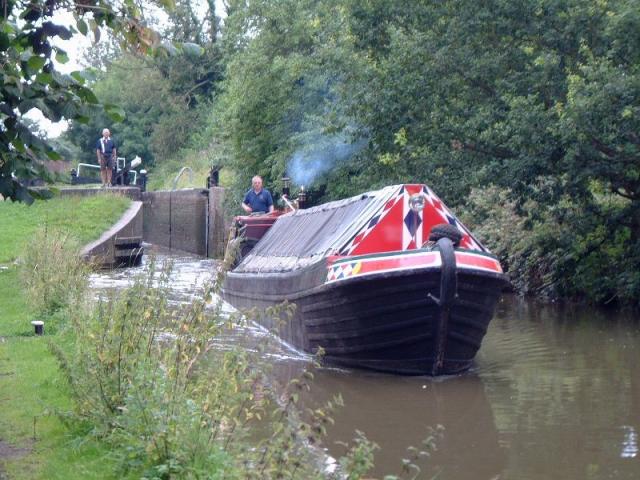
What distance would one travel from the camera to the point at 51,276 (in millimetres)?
12930

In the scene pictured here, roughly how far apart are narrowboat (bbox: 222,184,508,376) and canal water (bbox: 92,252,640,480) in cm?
31

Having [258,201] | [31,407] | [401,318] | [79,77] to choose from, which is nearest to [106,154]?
[258,201]

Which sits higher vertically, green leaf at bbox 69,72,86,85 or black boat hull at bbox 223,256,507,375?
green leaf at bbox 69,72,86,85

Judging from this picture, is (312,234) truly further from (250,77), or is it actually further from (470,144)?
(250,77)

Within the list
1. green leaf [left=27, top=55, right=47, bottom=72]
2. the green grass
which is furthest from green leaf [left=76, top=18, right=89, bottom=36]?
the green grass

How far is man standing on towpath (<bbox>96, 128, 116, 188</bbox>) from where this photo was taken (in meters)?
30.5

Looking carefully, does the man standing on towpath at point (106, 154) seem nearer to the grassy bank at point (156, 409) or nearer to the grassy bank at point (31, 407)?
the grassy bank at point (31, 407)

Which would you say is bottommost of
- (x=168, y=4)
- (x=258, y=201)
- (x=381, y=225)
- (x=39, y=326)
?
(x=39, y=326)

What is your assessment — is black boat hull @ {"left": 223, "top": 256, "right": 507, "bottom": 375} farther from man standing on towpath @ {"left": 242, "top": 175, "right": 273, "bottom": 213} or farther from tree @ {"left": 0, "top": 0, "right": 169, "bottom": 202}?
man standing on towpath @ {"left": 242, "top": 175, "right": 273, "bottom": 213}

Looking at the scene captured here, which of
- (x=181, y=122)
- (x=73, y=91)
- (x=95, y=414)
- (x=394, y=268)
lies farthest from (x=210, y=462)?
(x=181, y=122)

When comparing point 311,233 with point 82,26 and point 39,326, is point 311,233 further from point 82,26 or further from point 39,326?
point 82,26

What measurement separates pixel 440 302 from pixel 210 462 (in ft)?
18.4

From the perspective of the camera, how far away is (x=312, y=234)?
552 inches

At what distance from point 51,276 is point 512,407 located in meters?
6.28
